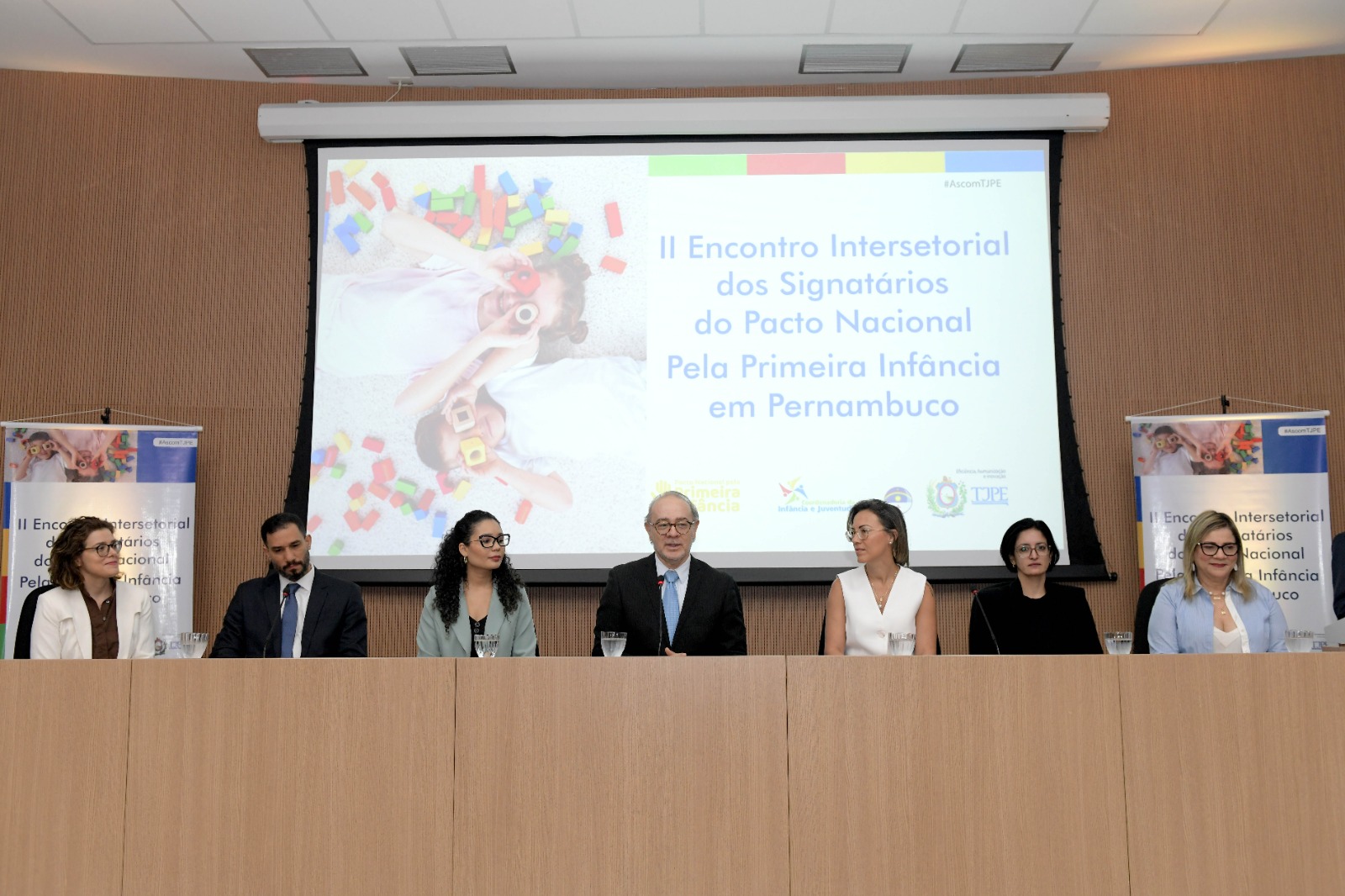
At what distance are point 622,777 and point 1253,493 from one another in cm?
320

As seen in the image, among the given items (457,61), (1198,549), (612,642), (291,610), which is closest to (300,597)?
(291,610)

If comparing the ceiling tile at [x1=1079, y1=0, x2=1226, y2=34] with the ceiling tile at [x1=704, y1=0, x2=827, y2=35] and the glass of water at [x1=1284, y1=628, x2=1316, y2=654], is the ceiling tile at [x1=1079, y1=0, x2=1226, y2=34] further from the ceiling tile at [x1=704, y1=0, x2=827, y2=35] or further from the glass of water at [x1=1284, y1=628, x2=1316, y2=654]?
the glass of water at [x1=1284, y1=628, x2=1316, y2=654]

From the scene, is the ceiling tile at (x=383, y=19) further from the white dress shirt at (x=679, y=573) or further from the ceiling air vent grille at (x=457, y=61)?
the white dress shirt at (x=679, y=573)

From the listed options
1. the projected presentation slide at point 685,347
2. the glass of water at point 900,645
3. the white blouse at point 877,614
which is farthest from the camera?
the projected presentation slide at point 685,347

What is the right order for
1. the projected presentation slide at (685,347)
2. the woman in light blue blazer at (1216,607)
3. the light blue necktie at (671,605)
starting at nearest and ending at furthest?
the woman in light blue blazer at (1216,607) → the light blue necktie at (671,605) → the projected presentation slide at (685,347)

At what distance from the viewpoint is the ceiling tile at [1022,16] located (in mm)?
A: 4500

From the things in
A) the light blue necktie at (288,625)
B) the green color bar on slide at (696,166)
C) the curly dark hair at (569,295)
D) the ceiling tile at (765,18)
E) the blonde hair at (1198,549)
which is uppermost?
the ceiling tile at (765,18)

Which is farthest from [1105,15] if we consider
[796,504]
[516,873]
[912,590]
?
[516,873]

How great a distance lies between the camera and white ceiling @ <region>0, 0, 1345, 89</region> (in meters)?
4.54

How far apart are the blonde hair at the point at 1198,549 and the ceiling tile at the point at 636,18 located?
268 cm

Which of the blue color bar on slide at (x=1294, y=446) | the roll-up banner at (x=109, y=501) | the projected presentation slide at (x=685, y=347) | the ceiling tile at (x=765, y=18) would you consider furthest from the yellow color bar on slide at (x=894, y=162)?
the roll-up banner at (x=109, y=501)

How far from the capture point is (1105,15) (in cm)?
462

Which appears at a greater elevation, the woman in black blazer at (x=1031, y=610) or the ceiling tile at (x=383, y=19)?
the ceiling tile at (x=383, y=19)

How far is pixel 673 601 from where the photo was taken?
3.66m
